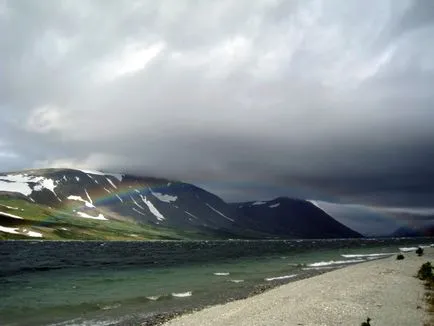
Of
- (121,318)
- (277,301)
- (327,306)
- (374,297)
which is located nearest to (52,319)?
(121,318)

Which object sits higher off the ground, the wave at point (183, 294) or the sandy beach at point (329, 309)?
the sandy beach at point (329, 309)

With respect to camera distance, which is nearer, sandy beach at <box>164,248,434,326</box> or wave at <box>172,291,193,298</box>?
sandy beach at <box>164,248,434,326</box>

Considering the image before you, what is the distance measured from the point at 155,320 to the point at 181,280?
3473 centimetres

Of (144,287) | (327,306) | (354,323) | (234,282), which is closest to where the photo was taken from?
(354,323)

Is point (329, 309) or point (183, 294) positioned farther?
point (183, 294)

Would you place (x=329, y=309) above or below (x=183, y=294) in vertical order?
above

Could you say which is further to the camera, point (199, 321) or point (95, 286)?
point (95, 286)

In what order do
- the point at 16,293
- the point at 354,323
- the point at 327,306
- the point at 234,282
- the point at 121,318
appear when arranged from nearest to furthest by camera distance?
the point at 354,323 → the point at 327,306 → the point at 121,318 → the point at 16,293 → the point at 234,282

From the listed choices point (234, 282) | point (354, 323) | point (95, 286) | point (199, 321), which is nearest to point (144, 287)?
point (95, 286)

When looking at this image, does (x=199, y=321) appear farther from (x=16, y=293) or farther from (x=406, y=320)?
(x=16, y=293)

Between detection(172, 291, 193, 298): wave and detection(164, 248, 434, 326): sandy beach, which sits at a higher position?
detection(164, 248, 434, 326): sandy beach

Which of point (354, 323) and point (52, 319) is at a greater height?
point (354, 323)

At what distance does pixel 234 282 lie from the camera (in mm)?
68375

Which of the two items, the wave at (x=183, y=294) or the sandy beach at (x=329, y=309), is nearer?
the sandy beach at (x=329, y=309)
